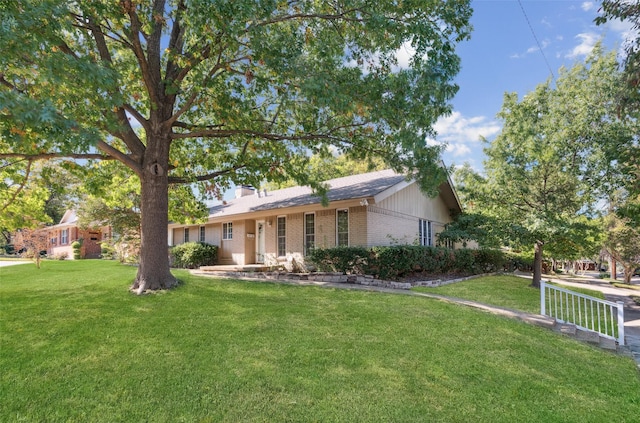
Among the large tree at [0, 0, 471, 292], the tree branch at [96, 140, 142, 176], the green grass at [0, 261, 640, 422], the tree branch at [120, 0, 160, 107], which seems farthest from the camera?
the tree branch at [96, 140, 142, 176]

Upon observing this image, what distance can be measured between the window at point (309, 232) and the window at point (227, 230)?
5833mm

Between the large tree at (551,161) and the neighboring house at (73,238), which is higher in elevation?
the large tree at (551,161)

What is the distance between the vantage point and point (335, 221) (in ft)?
48.9

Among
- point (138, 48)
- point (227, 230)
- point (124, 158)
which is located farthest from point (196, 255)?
point (138, 48)

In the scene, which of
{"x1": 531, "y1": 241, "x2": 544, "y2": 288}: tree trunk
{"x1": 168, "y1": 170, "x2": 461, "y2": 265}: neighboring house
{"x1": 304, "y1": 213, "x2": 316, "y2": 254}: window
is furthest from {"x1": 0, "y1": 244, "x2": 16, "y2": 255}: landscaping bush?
{"x1": 531, "y1": 241, "x2": 544, "y2": 288}: tree trunk

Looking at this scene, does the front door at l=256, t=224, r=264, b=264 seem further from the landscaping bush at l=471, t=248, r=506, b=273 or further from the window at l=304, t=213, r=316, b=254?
the landscaping bush at l=471, t=248, r=506, b=273

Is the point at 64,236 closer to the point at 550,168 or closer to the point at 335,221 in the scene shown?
the point at 335,221

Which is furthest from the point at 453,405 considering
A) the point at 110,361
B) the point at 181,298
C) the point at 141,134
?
the point at 141,134

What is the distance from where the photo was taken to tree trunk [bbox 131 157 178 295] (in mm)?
8906

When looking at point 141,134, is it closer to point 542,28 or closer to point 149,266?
point 149,266

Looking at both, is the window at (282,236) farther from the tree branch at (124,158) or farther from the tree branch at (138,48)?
the tree branch at (138,48)

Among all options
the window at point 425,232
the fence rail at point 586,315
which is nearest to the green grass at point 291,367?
the fence rail at point 586,315

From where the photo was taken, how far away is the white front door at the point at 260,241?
18219mm

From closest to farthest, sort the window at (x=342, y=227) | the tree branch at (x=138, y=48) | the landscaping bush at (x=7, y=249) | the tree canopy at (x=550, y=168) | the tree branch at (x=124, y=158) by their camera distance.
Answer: the tree branch at (x=138, y=48), the tree branch at (x=124, y=158), the tree canopy at (x=550, y=168), the window at (x=342, y=227), the landscaping bush at (x=7, y=249)
